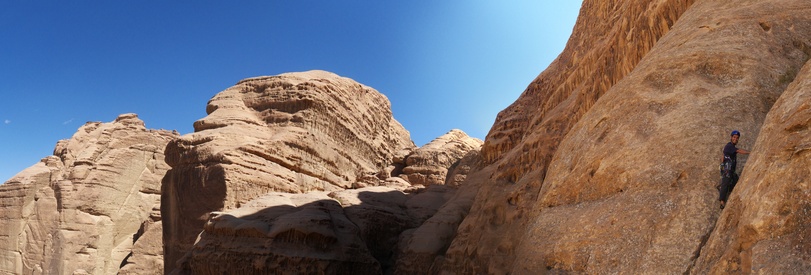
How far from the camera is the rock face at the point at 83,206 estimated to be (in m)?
43.1

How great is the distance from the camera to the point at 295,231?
20.5 m

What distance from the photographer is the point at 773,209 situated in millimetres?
Result: 5973

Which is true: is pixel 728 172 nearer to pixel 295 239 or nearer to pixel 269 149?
pixel 295 239

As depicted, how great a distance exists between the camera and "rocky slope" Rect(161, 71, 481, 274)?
68.7 ft

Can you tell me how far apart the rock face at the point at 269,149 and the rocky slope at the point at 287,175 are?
5cm

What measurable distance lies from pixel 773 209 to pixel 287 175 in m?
22.5

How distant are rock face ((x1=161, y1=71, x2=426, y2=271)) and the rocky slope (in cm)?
5

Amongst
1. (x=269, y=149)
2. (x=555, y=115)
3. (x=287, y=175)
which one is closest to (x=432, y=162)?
(x=287, y=175)

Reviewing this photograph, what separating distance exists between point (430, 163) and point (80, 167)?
1126 inches

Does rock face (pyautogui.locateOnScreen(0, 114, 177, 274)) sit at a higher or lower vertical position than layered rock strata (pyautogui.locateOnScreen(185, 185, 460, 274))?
higher

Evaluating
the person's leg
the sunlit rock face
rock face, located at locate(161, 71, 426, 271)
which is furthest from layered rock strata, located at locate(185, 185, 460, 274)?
the person's leg

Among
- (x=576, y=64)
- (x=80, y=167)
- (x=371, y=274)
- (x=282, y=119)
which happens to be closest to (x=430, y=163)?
(x=282, y=119)

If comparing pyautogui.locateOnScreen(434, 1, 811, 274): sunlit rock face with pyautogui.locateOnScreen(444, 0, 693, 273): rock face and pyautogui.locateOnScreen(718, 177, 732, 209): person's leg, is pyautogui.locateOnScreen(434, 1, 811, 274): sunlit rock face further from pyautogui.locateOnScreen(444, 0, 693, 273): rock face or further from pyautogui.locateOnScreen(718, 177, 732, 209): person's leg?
pyautogui.locateOnScreen(718, 177, 732, 209): person's leg

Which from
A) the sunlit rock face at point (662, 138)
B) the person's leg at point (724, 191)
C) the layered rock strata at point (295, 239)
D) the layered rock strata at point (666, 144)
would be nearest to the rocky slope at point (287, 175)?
the layered rock strata at point (295, 239)
